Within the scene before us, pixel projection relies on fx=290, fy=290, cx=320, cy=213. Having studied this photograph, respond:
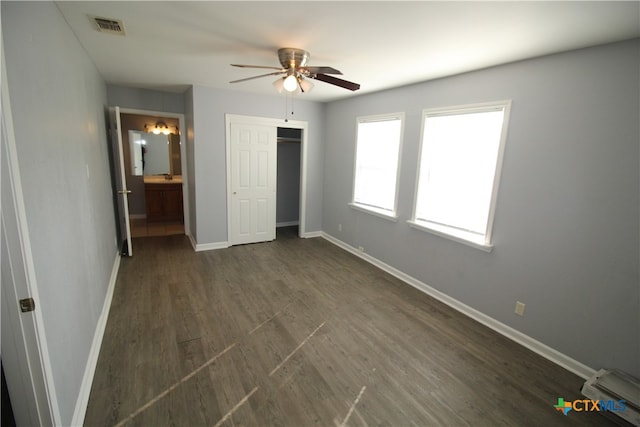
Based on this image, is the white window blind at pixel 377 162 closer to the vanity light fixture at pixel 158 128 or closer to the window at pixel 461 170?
the window at pixel 461 170

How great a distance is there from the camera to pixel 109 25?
2182 millimetres

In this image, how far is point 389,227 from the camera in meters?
4.08

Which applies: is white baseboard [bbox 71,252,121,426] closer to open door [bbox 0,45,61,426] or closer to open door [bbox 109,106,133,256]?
open door [bbox 0,45,61,426]

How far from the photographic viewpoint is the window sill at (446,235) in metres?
2.88

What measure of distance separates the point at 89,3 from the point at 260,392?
2.80 m

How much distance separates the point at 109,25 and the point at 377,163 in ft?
10.8

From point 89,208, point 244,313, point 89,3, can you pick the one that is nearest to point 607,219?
point 244,313

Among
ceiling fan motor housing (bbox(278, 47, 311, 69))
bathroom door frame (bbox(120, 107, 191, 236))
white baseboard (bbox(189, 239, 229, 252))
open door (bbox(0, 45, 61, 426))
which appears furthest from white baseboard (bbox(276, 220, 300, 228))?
open door (bbox(0, 45, 61, 426))

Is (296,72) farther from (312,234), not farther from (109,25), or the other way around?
(312,234)

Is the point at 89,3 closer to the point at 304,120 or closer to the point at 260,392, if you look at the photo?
the point at 260,392

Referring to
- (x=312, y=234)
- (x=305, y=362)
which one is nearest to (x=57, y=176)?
(x=305, y=362)

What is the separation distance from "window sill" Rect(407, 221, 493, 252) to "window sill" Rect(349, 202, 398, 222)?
0.31 metres

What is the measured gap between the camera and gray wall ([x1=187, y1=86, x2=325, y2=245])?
432 cm

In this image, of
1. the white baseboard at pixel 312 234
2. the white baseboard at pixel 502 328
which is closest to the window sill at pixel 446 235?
the white baseboard at pixel 502 328
